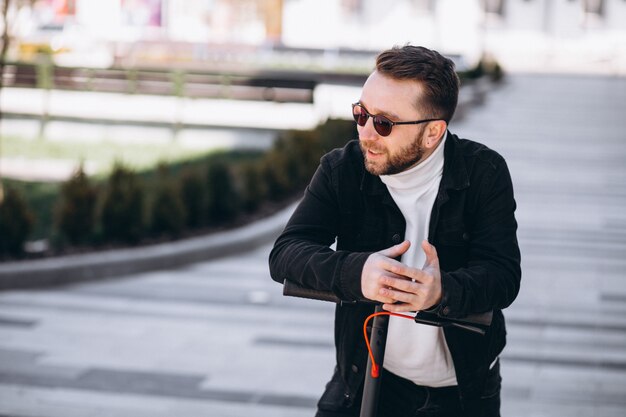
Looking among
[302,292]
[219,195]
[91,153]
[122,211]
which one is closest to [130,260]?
[122,211]

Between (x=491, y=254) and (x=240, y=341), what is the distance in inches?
191

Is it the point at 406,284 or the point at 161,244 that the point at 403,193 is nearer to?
the point at 406,284

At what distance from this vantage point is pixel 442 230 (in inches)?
108

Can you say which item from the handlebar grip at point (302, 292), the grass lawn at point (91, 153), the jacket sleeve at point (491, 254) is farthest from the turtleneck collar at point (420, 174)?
the grass lawn at point (91, 153)

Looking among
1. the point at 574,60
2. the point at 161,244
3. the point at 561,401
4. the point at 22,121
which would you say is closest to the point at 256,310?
the point at 161,244

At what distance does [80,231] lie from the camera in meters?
9.80

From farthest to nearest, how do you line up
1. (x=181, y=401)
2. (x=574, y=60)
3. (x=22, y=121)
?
(x=574, y=60) < (x=22, y=121) < (x=181, y=401)

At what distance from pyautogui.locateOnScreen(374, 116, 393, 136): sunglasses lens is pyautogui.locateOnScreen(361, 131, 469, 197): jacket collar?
0.19m

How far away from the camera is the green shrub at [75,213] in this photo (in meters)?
9.77

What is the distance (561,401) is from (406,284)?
13.3ft

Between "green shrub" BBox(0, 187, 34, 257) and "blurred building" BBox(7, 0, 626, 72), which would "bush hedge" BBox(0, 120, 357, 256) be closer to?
"green shrub" BBox(0, 187, 34, 257)

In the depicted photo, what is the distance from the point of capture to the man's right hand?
2.34m

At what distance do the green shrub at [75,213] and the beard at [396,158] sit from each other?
7461mm

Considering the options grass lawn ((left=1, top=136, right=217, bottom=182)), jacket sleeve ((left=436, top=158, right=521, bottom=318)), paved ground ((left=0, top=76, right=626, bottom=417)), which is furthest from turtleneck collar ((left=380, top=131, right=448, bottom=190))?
grass lawn ((left=1, top=136, right=217, bottom=182))
